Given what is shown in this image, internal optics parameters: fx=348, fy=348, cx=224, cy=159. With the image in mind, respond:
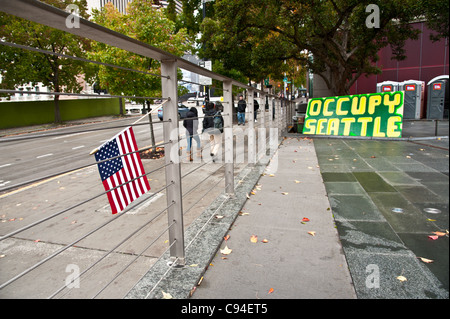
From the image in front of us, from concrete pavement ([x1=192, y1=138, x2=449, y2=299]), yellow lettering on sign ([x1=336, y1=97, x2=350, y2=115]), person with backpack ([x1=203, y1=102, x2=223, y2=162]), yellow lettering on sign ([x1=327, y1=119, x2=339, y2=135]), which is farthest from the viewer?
yellow lettering on sign ([x1=327, y1=119, x2=339, y2=135])

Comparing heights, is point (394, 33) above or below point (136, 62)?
above

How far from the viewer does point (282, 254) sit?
3.48 m

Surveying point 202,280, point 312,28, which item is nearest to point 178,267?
point 202,280

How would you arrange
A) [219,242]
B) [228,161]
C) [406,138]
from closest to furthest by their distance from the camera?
[219,242] → [228,161] → [406,138]

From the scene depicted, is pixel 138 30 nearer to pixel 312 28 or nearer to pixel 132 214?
pixel 312 28

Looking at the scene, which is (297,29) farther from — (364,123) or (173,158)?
(173,158)

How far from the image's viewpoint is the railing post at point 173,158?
2.99 metres

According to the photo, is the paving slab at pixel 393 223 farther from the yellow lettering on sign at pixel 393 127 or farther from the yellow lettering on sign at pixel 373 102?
the yellow lettering on sign at pixel 373 102

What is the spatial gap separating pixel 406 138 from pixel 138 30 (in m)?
9.83

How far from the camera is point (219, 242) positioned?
3703 mm

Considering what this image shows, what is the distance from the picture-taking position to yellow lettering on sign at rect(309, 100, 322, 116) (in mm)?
14288

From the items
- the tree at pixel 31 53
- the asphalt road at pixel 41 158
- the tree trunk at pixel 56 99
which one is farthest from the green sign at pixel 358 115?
the tree trunk at pixel 56 99

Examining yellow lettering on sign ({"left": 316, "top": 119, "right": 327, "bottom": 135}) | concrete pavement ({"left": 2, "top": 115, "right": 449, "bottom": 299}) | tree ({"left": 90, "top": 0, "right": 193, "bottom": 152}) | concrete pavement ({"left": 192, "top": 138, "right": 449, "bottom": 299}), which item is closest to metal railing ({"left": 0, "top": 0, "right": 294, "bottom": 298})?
concrete pavement ({"left": 2, "top": 115, "right": 449, "bottom": 299})

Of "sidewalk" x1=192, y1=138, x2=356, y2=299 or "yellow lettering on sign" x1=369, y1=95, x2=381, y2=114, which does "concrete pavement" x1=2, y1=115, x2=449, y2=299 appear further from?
"yellow lettering on sign" x1=369, y1=95, x2=381, y2=114
